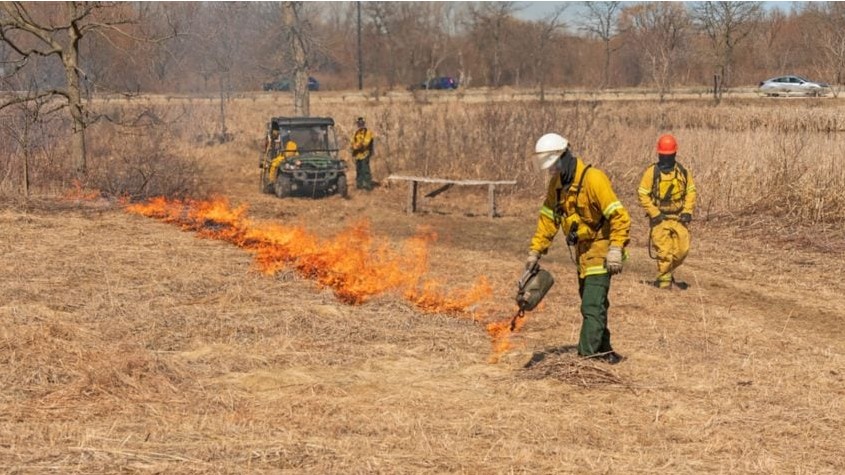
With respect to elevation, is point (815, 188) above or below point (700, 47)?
below

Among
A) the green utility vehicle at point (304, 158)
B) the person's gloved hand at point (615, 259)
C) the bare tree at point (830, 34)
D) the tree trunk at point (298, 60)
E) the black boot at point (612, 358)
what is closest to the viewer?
the person's gloved hand at point (615, 259)

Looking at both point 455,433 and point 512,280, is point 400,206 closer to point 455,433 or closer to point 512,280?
point 512,280

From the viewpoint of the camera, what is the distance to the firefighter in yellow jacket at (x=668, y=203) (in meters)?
9.58

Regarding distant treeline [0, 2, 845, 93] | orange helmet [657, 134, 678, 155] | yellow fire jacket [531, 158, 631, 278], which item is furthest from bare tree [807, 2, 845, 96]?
yellow fire jacket [531, 158, 631, 278]

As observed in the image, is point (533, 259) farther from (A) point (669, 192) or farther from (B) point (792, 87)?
(B) point (792, 87)

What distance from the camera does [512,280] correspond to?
10.1m

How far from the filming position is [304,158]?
17250 mm

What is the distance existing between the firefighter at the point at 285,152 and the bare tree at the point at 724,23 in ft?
80.2

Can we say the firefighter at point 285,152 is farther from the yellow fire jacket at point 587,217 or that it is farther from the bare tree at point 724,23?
the bare tree at point 724,23

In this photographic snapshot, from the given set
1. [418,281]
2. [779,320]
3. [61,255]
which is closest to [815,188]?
[779,320]

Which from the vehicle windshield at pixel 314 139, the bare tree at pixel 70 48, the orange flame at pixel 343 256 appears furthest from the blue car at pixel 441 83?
the orange flame at pixel 343 256

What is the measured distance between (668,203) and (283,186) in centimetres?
960

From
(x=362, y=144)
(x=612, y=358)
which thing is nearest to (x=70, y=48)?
(x=362, y=144)

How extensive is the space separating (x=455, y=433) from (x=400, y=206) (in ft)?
40.7
